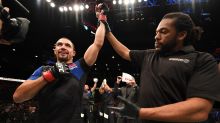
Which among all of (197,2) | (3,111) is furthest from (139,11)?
(3,111)

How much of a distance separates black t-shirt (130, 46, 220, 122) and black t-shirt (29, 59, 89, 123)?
3.55 feet

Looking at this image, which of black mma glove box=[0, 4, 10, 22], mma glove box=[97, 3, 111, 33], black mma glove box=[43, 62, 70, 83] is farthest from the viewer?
mma glove box=[97, 3, 111, 33]

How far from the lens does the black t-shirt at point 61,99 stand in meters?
2.96

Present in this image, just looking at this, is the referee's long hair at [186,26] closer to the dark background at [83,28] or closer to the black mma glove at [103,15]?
the black mma glove at [103,15]

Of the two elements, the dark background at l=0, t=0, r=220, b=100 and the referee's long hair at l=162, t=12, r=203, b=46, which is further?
the dark background at l=0, t=0, r=220, b=100

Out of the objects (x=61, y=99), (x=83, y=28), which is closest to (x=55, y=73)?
(x=61, y=99)

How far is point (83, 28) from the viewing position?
1588cm

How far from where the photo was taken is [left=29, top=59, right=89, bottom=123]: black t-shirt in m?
2.96

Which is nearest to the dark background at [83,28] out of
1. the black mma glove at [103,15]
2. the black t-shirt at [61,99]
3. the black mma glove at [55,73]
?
the black t-shirt at [61,99]

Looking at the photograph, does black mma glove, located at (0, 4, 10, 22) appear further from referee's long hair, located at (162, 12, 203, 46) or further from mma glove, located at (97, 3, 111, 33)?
mma glove, located at (97, 3, 111, 33)

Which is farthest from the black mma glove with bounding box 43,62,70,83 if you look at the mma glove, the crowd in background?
the crowd in background

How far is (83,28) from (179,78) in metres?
14.2

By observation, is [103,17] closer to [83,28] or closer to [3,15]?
[3,15]

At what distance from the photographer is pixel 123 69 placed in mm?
29547
